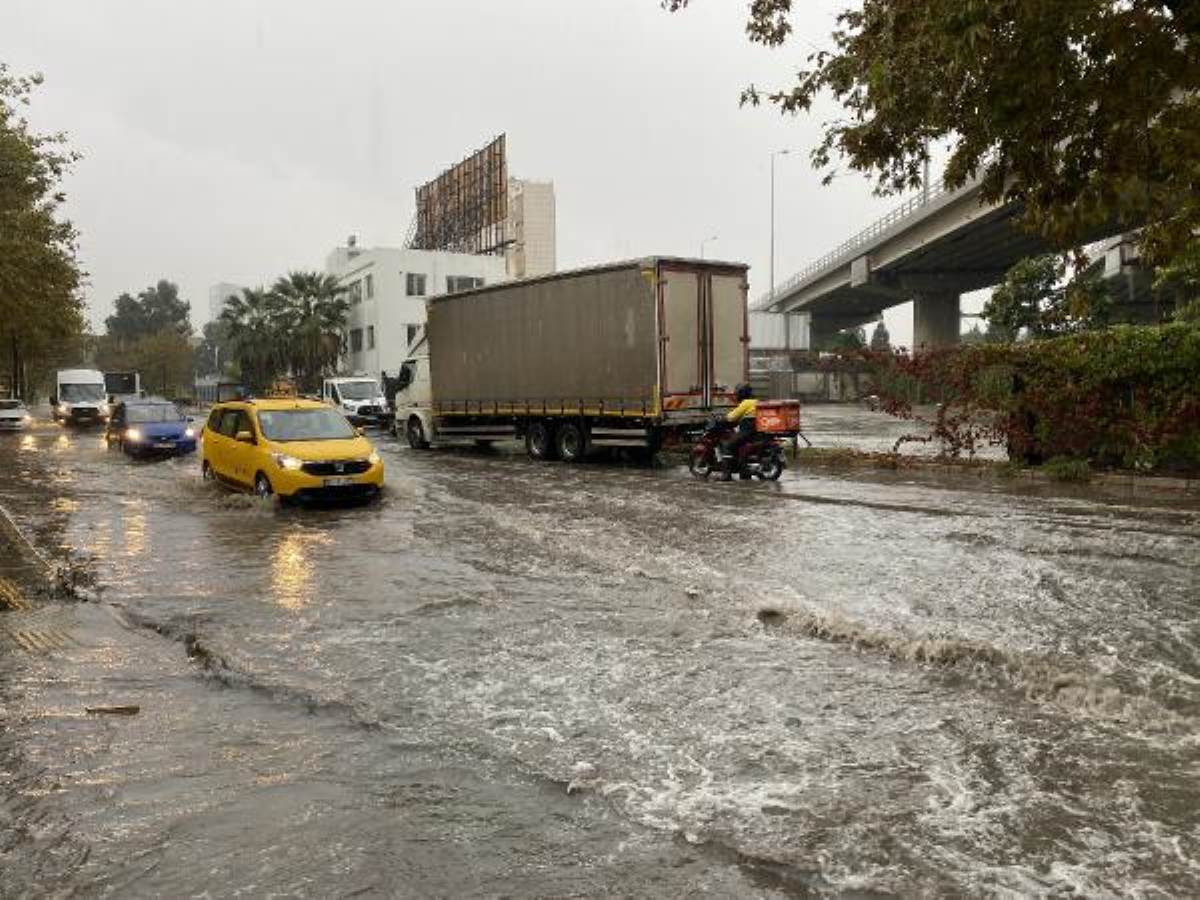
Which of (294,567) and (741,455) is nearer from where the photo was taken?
(294,567)

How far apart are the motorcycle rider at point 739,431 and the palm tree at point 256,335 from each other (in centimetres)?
4620

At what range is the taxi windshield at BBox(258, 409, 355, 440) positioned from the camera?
49.2ft

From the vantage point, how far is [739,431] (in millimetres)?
16562

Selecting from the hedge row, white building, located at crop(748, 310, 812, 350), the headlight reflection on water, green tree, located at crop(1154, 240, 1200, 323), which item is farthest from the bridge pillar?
the headlight reflection on water

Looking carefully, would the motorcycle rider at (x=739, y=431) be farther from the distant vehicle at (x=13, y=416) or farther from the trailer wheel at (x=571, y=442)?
the distant vehicle at (x=13, y=416)

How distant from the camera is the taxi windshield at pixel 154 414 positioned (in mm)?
25297

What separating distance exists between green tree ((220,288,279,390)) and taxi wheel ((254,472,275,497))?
149 feet

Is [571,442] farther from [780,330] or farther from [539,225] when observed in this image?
[539,225]

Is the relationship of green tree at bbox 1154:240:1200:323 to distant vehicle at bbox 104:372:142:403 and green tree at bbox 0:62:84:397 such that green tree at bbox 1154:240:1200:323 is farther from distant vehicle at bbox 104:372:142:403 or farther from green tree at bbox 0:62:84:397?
distant vehicle at bbox 104:372:142:403

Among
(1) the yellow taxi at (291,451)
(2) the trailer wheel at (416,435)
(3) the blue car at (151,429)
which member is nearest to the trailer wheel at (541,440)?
(2) the trailer wheel at (416,435)

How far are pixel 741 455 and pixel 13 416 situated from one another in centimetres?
3621

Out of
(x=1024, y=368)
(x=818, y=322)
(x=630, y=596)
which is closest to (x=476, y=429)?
(x=1024, y=368)

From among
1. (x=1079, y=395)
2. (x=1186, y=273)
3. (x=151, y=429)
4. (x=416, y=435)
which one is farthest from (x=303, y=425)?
(x=1186, y=273)

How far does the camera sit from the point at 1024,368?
16375 millimetres
